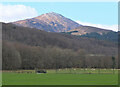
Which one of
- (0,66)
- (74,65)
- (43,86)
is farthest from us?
(74,65)

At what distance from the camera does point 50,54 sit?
136 metres

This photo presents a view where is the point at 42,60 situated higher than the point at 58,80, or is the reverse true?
the point at 42,60

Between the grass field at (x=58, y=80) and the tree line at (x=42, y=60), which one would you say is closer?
the grass field at (x=58, y=80)

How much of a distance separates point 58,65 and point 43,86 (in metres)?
82.7

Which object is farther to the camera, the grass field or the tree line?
the tree line

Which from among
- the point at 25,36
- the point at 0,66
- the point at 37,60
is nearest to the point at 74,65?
the point at 37,60

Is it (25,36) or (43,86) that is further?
(25,36)

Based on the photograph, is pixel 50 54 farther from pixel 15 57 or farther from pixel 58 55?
pixel 15 57

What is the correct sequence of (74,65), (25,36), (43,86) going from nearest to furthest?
(43,86)
(74,65)
(25,36)

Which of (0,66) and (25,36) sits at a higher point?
(25,36)

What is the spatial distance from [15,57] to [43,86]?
7199cm

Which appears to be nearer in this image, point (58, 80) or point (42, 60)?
point (58, 80)

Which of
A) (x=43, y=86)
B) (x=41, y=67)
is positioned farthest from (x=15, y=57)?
(x=43, y=86)

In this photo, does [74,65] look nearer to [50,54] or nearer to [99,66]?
[99,66]
